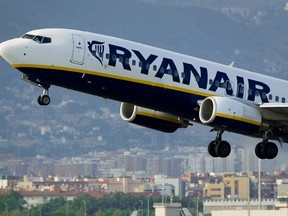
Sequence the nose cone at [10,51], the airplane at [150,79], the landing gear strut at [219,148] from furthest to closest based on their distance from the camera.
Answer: the landing gear strut at [219,148] → the airplane at [150,79] → the nose cone at [10,51]

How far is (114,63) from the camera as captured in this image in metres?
59.3

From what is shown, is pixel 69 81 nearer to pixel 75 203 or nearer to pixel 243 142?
pixel 243 142

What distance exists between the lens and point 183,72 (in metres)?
60.7

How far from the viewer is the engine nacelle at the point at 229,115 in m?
59.6

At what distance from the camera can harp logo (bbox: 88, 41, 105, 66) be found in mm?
59062

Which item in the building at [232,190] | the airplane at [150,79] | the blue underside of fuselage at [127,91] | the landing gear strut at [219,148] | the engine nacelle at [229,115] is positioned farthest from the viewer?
the building at [232,190]

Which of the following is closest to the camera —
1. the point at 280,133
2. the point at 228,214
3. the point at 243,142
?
the point at 280,133

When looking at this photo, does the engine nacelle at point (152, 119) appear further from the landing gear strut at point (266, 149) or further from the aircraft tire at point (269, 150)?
the aircraft tire at point (269, 150)

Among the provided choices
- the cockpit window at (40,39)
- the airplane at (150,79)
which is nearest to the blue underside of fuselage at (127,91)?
the airplane at (150,79)

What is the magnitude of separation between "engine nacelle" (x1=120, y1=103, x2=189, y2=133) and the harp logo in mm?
4721

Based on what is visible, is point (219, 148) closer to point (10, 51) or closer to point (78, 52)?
point (78, 52)

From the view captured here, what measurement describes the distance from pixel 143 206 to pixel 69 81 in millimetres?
77667

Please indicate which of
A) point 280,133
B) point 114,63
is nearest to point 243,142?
point 280,133

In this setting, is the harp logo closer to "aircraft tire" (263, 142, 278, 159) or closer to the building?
"aircraft tire" (263, 142, 278, 159)
